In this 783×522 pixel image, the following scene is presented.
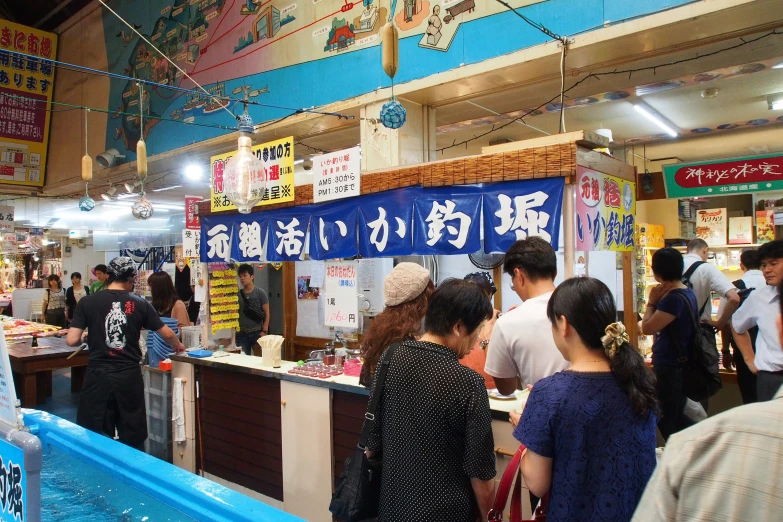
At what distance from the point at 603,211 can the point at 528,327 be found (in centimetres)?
183

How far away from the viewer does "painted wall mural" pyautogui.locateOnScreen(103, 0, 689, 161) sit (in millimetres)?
5488

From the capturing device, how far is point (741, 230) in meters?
8.14

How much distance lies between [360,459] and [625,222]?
10.7 feet

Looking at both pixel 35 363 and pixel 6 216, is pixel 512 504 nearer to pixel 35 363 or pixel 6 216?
pixel 35 363

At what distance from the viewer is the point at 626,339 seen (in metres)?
1.68

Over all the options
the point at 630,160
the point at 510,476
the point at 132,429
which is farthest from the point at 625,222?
the point at 630,160

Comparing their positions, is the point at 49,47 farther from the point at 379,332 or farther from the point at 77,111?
the point at 379,332

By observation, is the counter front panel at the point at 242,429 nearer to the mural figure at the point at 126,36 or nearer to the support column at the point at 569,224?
the support column at the point at 569,224

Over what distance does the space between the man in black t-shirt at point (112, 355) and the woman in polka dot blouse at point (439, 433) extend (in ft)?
10.9

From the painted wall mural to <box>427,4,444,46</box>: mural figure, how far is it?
12 millimetres

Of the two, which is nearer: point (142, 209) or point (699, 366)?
point (699, 366)

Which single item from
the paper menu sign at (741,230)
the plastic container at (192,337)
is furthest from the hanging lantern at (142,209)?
the paper menu sign at (741,230)

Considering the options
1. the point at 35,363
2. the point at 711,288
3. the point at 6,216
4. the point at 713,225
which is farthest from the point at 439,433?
the point at 6,216

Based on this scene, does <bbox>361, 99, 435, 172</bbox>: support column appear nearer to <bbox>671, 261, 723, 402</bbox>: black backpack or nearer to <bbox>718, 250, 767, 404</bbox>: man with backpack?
<bbox>671, 261, 723, 402</bbox>: black backpack
